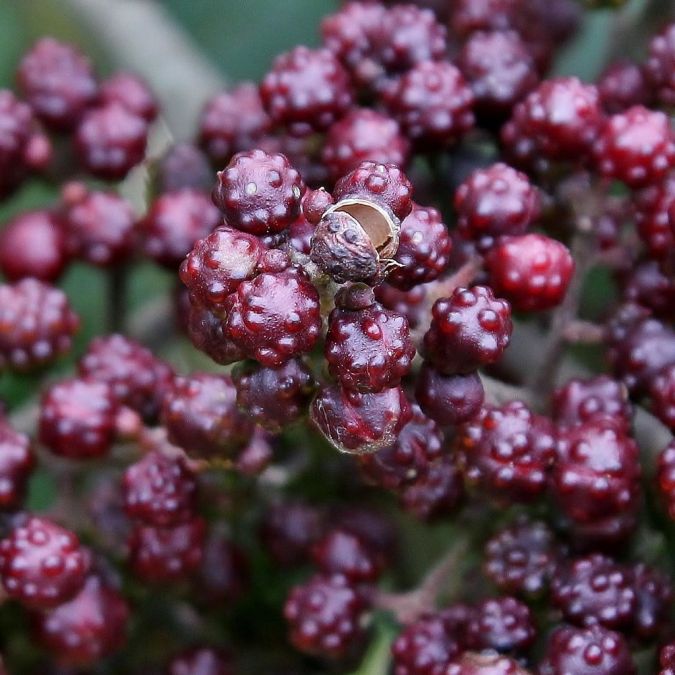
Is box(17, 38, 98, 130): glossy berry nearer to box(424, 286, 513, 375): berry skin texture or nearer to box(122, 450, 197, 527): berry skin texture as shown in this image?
box(122, 450, 197, 527): berry skin texture

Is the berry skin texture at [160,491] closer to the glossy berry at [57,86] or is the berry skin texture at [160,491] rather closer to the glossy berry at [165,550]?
the glossy berry at [165,550]

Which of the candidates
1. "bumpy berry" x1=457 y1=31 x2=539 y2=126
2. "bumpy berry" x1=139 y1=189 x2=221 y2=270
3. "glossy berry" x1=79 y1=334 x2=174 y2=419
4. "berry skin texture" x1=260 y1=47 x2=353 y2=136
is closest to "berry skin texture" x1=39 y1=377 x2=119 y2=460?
"glossy berry" x1=79 y1=334 x2=174 y2=419

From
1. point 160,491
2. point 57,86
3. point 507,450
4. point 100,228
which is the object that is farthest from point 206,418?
point 57,86

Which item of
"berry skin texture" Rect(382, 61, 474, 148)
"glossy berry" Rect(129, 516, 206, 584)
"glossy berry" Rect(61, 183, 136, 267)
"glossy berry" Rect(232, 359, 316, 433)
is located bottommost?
"glossy berry" Rect(129, 516, 206, 584)

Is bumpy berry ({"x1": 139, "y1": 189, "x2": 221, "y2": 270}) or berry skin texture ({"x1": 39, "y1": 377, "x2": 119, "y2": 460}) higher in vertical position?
bumpy berry ({"x1": 139, "y1": 189, "x2": 221, "y2": 270})

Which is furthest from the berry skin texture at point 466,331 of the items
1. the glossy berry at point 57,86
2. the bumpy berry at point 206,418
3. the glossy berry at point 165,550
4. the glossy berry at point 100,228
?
the glossy berry at point 57,86
